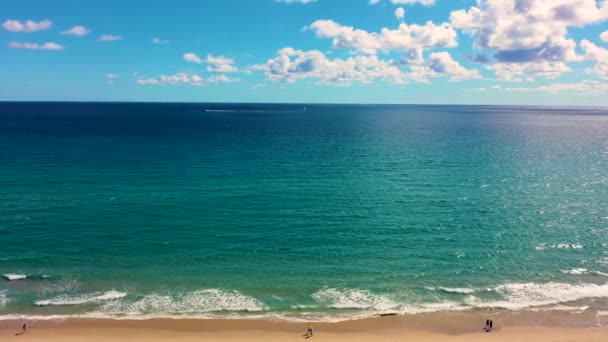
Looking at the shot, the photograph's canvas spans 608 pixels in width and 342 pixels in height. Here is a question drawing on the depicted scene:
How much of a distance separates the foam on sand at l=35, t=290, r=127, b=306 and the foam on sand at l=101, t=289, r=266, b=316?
133cm

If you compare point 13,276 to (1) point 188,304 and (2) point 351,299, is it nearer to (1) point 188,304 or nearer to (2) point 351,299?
(1) point 188,304

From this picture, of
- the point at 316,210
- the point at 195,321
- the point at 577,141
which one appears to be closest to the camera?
the point at 195,321

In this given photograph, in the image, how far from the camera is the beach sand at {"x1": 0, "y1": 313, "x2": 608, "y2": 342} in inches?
1431

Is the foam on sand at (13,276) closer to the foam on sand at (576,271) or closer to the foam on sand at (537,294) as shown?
the foam on sand at (537,294)

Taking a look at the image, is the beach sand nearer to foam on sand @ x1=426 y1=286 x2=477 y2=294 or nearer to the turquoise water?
the turquoise water

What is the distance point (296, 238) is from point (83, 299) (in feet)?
81.2

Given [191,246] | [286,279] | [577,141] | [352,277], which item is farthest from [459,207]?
[577,141]

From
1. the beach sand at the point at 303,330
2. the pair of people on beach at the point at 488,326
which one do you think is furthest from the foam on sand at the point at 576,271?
the pair of people on beach at the point at 488,326

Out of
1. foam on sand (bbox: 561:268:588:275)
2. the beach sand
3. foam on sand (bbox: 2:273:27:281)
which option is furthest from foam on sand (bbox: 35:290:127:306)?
foam on sand (bbox: 561:268:588:275)

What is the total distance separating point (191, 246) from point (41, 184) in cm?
4132

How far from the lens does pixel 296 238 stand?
178 ft

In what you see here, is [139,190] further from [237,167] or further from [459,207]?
[459,207]

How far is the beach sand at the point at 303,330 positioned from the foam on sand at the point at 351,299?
1900 millimetres

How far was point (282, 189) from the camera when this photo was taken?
244 feet
